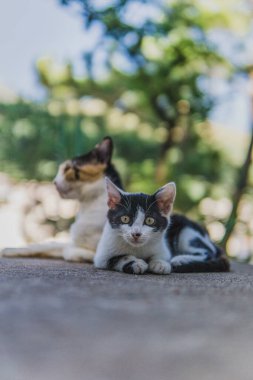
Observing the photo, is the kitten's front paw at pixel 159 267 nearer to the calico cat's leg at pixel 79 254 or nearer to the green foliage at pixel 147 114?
the calico cat's leg at pixel 79 254

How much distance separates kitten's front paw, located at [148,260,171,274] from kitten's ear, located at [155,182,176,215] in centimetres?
17

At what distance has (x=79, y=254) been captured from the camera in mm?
2037

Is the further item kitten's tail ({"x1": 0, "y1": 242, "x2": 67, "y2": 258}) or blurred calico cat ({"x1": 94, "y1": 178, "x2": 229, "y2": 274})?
kitten's tail ({"x1": 0, "y1": 242, "x2": 67, "y2": 258})

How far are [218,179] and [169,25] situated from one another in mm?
1616

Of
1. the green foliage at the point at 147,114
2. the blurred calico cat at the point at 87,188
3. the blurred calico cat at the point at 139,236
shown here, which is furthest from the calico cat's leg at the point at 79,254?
the green foliage at the point at 147,114

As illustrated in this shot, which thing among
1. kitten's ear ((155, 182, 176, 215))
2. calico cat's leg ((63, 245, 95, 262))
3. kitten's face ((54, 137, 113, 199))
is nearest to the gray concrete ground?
kitten's ear ((155, 182, 176, 215))

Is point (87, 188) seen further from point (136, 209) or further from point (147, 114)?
point (147, 114)

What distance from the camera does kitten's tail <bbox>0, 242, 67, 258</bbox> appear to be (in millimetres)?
2223

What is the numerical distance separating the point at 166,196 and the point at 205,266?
29 centimetres

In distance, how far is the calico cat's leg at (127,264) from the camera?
1576 millimetres

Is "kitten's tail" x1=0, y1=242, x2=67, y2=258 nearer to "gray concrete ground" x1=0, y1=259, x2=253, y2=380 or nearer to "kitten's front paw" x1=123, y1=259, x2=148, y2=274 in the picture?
"kitten's front paw" x1=123, y1=259, x2=148, y2=274

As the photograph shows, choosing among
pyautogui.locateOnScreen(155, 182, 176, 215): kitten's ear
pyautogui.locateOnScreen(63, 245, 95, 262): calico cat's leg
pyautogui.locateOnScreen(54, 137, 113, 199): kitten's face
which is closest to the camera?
pyautogui.locateOnScreen(155, 182, 176, 215): kitten's ear

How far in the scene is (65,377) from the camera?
75 centimetres

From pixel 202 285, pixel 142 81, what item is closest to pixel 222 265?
pixel 202 285
